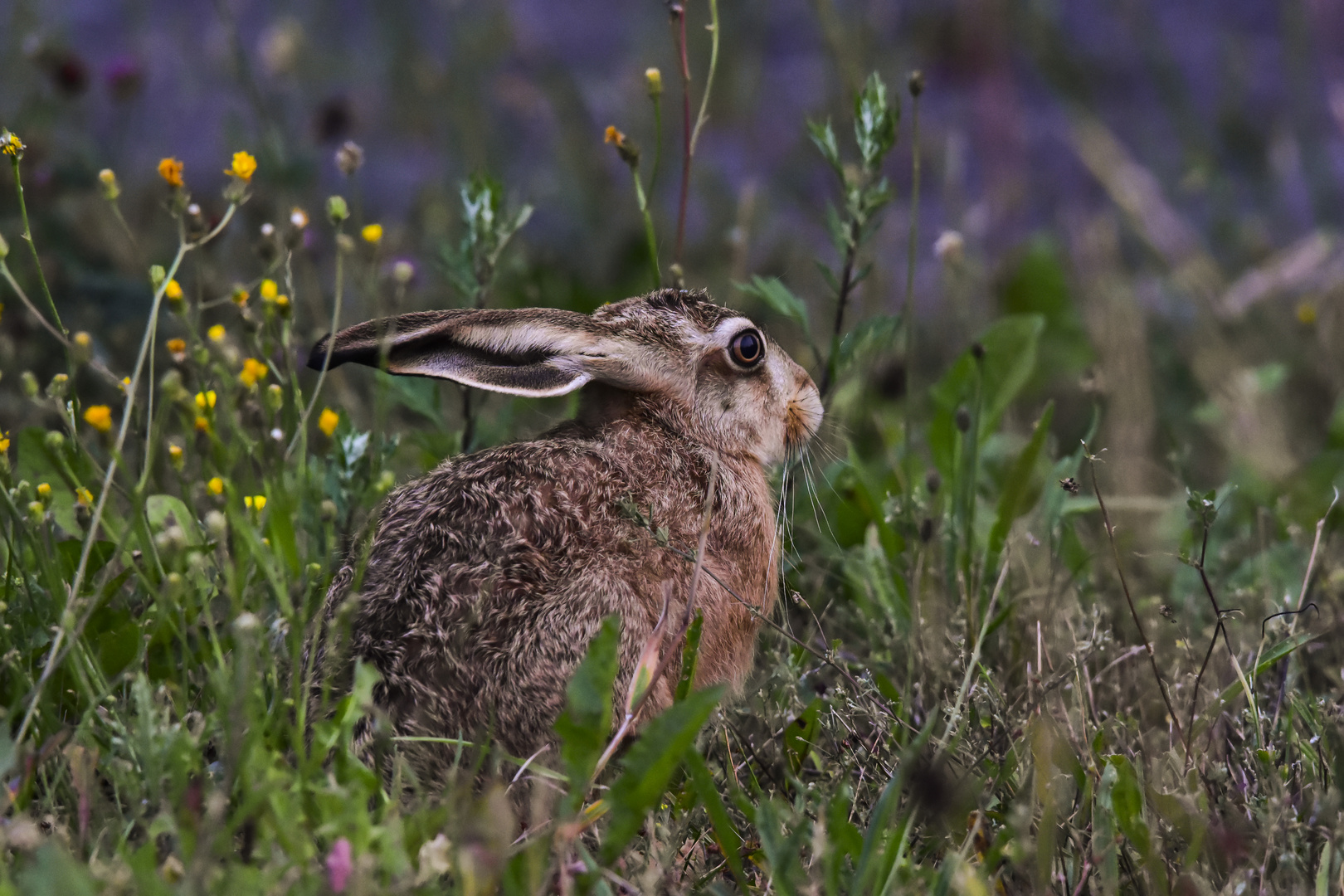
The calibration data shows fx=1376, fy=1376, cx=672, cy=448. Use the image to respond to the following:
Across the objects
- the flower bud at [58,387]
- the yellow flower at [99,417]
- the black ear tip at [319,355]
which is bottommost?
the yellow flower at [99,417]

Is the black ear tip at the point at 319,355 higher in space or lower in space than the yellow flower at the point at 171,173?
lower

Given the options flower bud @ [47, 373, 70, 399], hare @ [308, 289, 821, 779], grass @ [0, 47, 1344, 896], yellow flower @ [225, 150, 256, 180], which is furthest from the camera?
yellow flower @ [225, 150, 256, 180]

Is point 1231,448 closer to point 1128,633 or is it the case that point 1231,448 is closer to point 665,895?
point 1128,633

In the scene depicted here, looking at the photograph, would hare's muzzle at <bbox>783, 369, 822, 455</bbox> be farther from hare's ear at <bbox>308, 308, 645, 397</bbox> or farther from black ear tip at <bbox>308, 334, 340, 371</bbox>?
black ear tip at <bbox>308, 334, 340, 371</bbox>

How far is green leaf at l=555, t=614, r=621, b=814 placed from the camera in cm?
241

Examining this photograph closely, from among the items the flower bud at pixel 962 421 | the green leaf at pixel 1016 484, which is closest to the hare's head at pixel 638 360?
the green leaf at pixel 1016 484

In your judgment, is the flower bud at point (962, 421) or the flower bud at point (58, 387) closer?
the flower bud at point (58, 387)

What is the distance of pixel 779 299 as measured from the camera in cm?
397

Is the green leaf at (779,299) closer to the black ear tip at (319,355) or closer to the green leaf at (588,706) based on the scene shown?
the black ear tip at (319,355)

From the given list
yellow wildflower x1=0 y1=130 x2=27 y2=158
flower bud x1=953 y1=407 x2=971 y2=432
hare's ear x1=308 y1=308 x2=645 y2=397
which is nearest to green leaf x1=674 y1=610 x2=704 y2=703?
hare's ear x1=308 y1=308 x2=645 y2=397

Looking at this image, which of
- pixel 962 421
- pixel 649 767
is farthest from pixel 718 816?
pixel 962 421

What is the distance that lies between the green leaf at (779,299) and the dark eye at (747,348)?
0.11m

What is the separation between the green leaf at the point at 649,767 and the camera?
242 cm

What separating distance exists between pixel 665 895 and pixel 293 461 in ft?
6.49
